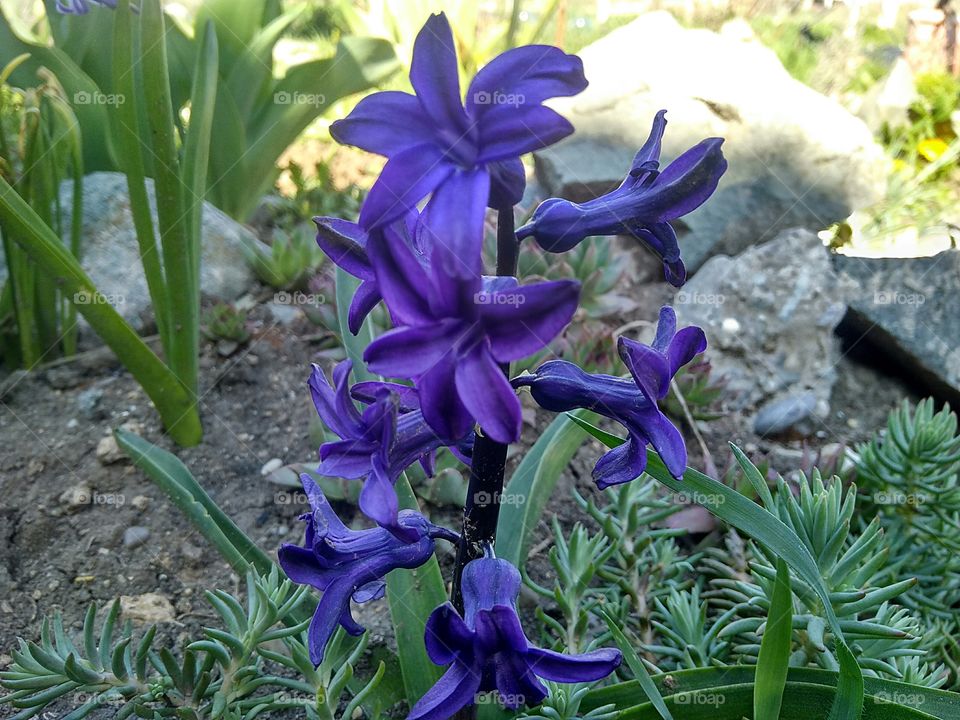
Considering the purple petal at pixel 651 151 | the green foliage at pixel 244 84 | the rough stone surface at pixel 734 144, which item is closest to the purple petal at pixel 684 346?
the purple petal at pixel 651 151

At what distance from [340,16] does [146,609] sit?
7356mm

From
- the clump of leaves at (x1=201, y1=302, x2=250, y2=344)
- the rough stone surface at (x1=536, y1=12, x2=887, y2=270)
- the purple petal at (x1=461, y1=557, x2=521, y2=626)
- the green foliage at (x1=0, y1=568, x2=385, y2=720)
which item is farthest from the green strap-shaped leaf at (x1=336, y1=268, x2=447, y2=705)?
→ the rough stone surface at (x1=536, y1=12, x2=887, y2=270)

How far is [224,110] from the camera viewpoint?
3342 millimetres

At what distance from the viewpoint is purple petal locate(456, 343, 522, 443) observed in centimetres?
87

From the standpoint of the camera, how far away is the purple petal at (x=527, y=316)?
86 cm

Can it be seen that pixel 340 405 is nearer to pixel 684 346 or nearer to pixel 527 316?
pixel 527 316

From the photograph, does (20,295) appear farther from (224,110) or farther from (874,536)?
(874,536)

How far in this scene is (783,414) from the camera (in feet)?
9.27

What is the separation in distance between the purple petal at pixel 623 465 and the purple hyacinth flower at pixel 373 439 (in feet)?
0.77

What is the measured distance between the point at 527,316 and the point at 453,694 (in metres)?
0.53

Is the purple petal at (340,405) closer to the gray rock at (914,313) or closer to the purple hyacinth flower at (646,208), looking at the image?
the purple hyacinth flower at (646,208)

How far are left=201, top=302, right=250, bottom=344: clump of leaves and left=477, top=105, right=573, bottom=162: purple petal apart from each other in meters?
2.06

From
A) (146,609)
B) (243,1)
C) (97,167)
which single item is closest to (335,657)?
(146,609)

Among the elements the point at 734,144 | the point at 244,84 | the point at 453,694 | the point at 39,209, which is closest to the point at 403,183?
the point at 453,694
